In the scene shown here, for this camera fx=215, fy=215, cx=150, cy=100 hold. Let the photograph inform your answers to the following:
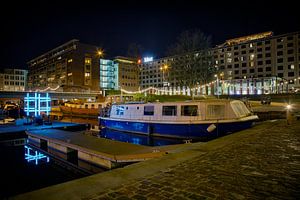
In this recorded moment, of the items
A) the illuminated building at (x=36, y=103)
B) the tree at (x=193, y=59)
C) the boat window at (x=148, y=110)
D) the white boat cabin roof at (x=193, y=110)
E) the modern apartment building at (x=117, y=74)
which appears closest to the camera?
the white boat cabin roof at (x=193, y=110)

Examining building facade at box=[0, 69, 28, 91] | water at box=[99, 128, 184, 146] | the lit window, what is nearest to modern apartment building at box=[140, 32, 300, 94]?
the lit window

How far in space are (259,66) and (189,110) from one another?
8626 cm

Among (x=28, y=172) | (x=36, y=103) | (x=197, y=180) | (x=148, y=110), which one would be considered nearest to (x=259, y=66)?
(x=148, y=110)

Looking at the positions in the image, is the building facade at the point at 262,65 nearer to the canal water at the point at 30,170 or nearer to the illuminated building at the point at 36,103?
the illuminated building at the point at 36,103

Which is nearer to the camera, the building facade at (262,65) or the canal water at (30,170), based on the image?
the canal water at (30,170)

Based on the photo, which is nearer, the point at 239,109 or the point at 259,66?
the point at 239,109

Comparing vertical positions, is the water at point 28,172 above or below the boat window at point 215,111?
below

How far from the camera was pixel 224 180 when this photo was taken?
546 cm

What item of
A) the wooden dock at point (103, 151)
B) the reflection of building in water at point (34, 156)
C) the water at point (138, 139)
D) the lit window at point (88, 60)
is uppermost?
the lit window at point (88, 60)

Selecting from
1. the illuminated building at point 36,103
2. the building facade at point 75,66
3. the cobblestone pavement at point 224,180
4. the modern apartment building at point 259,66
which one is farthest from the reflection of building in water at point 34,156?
the building facade at point 75,66

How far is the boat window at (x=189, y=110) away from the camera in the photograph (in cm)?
1755

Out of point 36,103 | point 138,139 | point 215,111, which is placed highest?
point 36,103

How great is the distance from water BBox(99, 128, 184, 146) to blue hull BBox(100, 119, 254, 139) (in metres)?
0.41

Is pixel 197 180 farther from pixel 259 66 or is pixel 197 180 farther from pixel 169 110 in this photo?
pixel 259 66
